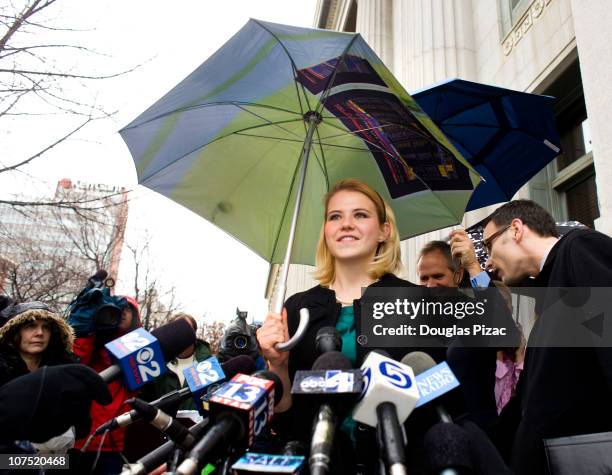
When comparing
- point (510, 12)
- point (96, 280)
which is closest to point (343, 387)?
point (96, 280)

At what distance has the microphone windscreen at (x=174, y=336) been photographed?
1.97 m

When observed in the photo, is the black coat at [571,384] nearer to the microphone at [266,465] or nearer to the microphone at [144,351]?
the microphone at [266,465]

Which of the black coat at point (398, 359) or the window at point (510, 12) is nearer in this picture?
the black coat at point (398, 359)

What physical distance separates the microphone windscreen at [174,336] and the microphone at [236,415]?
0.58 meters

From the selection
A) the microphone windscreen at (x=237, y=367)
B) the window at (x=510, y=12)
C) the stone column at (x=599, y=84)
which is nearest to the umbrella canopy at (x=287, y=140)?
the microphone windscreen at (x=237, y=367)

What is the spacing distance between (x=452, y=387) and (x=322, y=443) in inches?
20.5

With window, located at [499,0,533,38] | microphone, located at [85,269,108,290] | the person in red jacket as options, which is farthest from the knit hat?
window, located at [499,0,533,38]

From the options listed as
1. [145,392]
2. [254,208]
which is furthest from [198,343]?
[254,208]

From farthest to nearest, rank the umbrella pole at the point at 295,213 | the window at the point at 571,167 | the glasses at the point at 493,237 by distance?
the window at the point at 571,167, the glasses at the point at 493,237, the umbrella pole at the point at 295,213

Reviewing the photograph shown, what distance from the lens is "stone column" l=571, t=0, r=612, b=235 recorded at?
3893 millimetres

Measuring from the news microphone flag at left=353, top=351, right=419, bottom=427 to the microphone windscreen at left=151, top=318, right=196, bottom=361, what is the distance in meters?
0.88

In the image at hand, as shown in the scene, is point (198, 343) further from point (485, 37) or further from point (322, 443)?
point (485, 37)

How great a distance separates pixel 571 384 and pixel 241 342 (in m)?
2.77

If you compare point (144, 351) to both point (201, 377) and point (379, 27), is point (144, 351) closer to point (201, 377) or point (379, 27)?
point (201, 377)
